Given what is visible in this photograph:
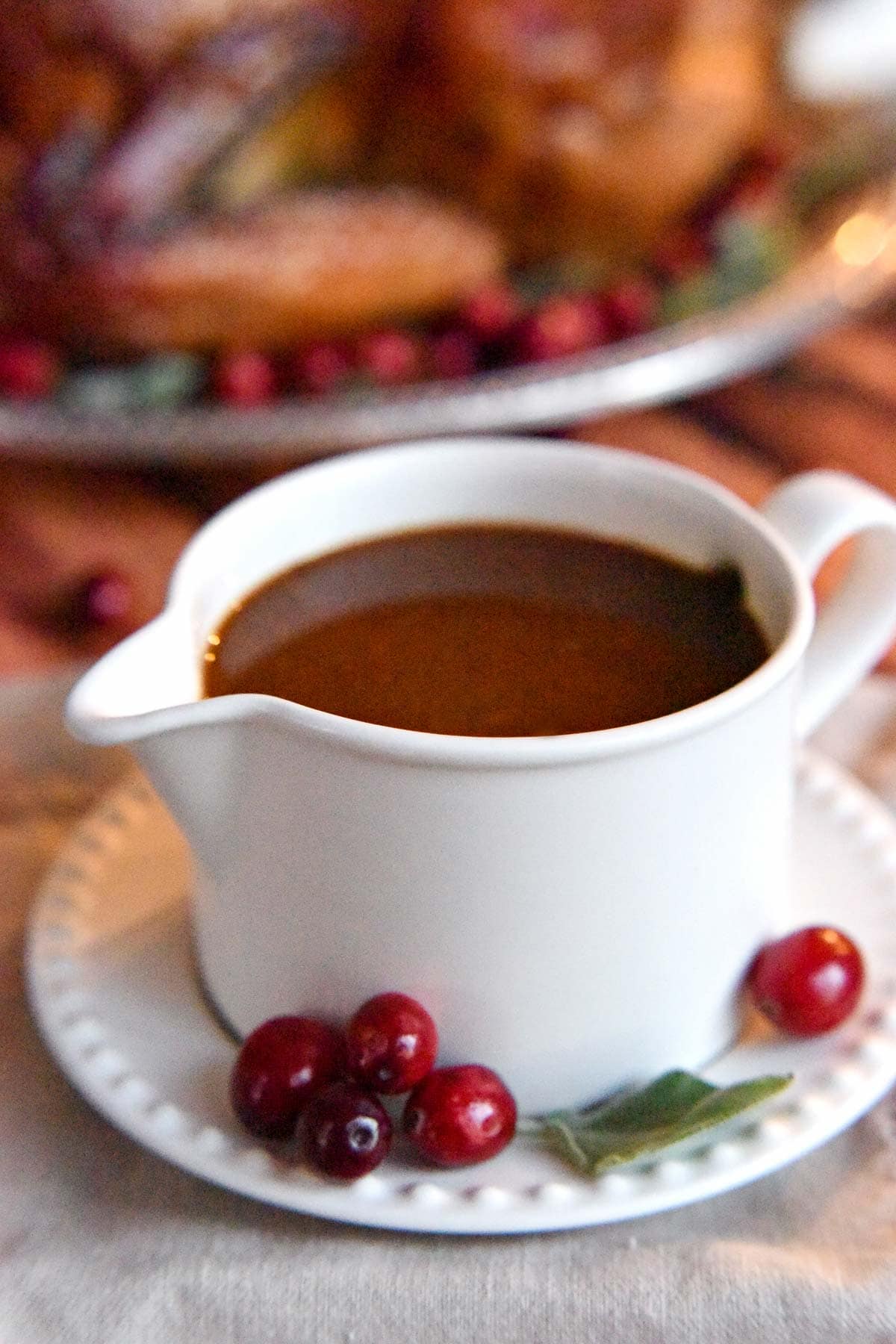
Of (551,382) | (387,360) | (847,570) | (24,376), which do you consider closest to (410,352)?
(387,360)

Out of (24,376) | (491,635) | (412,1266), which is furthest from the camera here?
(24,376)

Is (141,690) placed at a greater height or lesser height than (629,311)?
greater

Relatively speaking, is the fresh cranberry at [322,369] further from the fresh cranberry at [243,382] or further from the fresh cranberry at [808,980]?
the fresh cranberry at [808,980]

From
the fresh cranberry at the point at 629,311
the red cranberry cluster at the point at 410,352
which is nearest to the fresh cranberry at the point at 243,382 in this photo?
the red cranberry cluster at the point at 410,352

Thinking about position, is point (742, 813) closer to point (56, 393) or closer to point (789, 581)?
point (789, 581)

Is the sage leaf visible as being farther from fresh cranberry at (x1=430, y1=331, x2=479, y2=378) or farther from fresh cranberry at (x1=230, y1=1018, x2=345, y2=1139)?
fresh cranberry at (x1=430, y1=331, x2=479, y2=378)

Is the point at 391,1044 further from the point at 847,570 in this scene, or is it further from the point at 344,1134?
the point at 847,570

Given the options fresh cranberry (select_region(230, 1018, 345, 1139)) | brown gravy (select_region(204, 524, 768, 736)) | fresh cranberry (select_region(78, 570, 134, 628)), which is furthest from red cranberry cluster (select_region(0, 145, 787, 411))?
fresh cranberry (select_region(230, 1018, 345, 1139))

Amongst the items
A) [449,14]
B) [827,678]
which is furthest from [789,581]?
[449,14]
